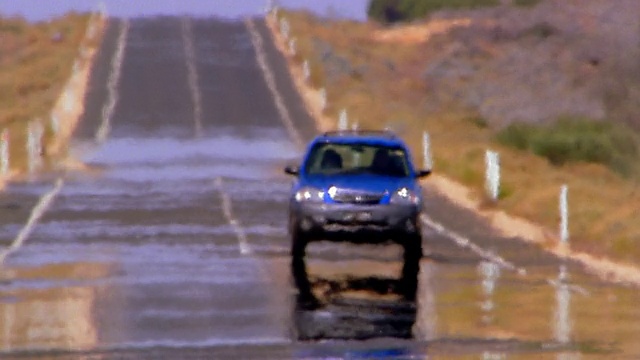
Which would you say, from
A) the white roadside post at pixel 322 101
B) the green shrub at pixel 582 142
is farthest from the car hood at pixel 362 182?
the white roadside post at pixel 322 101

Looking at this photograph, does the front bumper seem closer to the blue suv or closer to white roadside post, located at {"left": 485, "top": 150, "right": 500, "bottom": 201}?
the blue suv

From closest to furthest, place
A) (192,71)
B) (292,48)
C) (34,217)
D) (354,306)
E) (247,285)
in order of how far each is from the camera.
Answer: (354,306) → (247,285) → (34,217) → (192,71) → (292,48)

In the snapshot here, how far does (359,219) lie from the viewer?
21750mm

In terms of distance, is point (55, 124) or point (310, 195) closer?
point (310, 195)

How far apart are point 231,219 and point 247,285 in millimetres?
10069

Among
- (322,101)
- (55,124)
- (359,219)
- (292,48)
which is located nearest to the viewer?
→ (359,219)

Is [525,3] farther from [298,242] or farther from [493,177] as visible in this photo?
[298,242]

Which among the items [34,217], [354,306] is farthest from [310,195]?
[34,217]

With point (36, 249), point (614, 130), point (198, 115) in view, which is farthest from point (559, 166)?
point (36, 249)

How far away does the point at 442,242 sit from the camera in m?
26.5

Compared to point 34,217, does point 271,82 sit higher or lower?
lower

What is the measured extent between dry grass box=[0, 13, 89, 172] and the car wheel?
2368 cm

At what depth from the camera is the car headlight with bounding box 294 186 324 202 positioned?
71.9ft

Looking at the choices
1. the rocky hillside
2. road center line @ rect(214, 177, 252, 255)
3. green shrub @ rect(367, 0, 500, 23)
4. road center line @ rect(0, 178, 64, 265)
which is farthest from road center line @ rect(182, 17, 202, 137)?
green shrub @ rect(367, 0, 500, 23)
